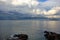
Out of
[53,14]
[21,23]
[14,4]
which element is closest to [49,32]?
[53,14]

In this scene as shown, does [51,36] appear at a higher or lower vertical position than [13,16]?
lower

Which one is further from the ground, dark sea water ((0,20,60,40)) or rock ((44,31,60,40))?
dark sea water ((0,20,60,40))

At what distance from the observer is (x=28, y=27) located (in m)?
1.35

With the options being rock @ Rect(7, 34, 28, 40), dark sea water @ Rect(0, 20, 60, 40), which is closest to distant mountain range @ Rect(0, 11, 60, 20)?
dark sea water @ Rect(0, 20, 60, 40)

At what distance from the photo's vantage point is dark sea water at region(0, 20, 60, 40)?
133 cm

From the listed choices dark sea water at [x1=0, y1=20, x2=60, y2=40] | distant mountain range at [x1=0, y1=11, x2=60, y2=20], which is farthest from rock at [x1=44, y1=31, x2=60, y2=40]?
distant mountain range at [x1=0, y1=11, x2=60, y2=20]

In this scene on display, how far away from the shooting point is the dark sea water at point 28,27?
1333 millimetres

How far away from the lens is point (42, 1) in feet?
4.48

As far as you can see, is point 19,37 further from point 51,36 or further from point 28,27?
point 51,36

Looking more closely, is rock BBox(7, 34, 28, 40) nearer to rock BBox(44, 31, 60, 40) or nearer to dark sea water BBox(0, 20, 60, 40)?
dark sea water BBox(0, 20, 60, 40)

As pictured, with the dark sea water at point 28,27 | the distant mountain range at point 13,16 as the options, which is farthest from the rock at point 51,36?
the distant mountain range at point 13,16

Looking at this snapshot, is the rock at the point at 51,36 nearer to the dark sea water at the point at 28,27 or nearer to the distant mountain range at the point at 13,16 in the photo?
the dark sea water at the point at 28,27

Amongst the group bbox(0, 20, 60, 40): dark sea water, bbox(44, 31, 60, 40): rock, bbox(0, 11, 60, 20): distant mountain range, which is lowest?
bbox(44, 31, 60, 40): rock

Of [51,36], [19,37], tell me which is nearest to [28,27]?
[19,37]
